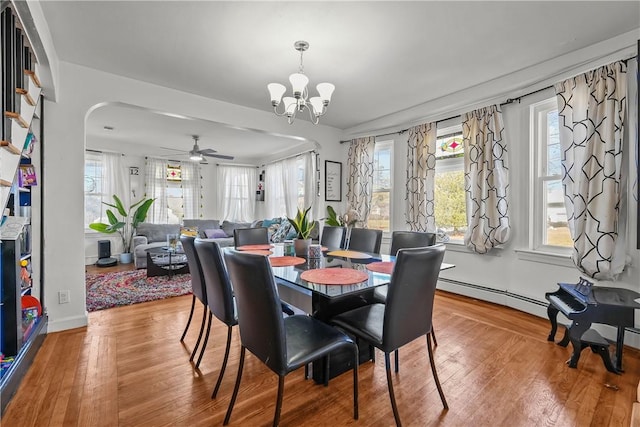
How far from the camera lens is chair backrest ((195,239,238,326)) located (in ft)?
5.41

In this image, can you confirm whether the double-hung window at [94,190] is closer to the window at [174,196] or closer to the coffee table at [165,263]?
the window at [174,196]

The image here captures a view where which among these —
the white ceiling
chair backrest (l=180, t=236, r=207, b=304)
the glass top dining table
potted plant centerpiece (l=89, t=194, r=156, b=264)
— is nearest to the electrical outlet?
chair backrest (l=180, t=236, r=207, b=304)

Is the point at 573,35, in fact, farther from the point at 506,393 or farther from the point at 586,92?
the point at 506,393

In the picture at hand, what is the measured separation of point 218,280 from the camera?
1696 mm

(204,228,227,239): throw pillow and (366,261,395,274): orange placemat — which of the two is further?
(204,228,227,239): throw pillow

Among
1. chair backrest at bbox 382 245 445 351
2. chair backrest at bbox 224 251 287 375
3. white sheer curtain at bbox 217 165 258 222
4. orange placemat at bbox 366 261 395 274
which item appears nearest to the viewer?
chair backrest at bbox 224 251 287 375

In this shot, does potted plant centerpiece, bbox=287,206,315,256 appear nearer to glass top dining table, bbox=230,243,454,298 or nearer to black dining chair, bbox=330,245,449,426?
glass top dining table, bbox=230,243,454,298

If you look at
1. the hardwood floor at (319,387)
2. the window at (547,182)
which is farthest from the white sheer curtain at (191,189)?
the window at (547,182)

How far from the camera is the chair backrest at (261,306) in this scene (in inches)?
47.4

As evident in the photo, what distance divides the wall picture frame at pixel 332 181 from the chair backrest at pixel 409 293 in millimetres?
3219

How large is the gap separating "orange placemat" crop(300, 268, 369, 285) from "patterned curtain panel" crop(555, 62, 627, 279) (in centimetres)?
202

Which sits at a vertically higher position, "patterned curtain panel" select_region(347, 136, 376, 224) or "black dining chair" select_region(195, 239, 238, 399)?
"patterned curtain panel" select_region(347, 136, 376, 224)

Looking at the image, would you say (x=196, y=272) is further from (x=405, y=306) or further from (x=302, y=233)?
(x=405, y=306)

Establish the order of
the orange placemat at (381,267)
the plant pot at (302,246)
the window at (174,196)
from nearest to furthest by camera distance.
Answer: the orange placemat at (381,267) → the plant pot at (302,246) → the window at (174,196)
